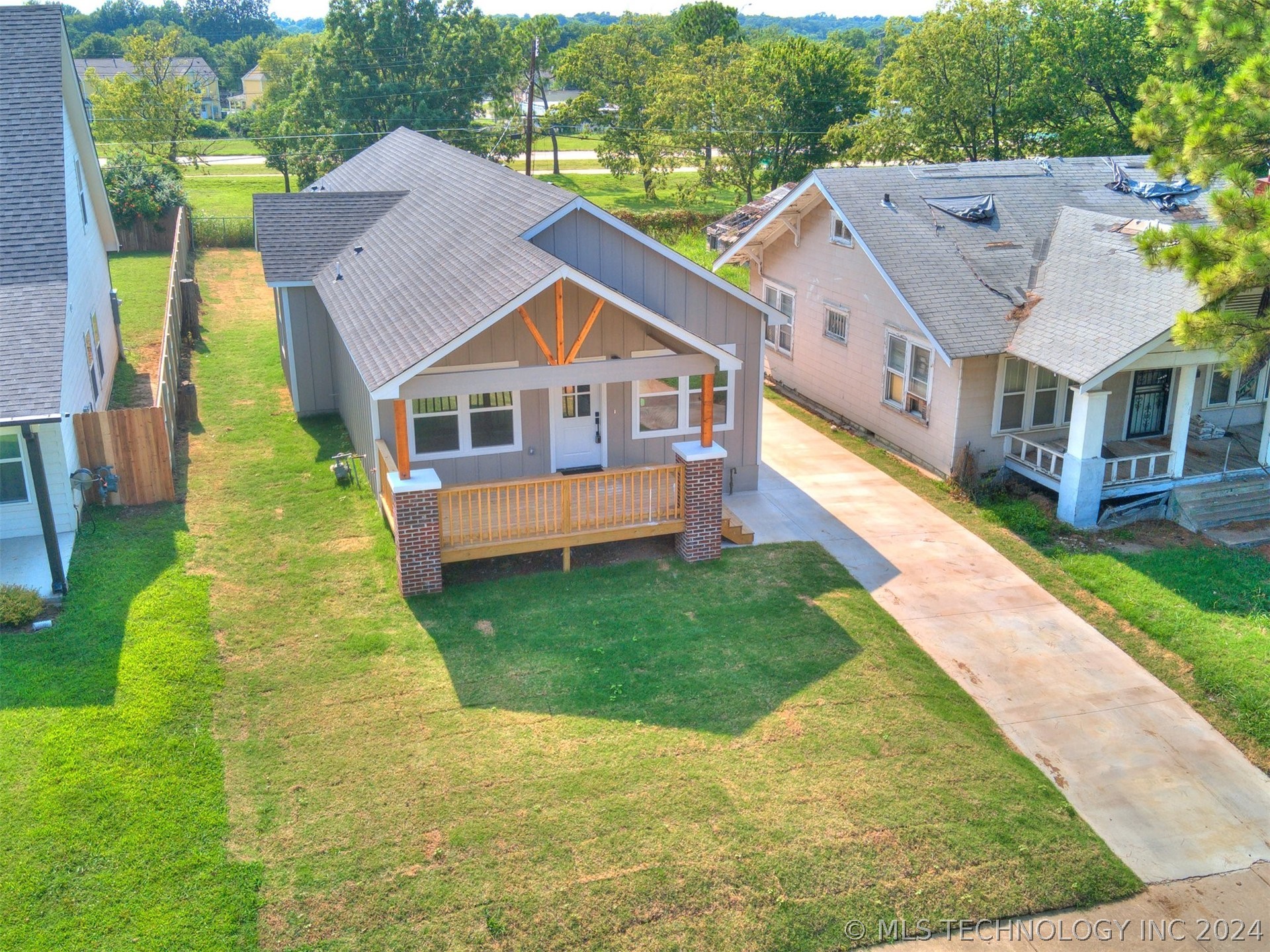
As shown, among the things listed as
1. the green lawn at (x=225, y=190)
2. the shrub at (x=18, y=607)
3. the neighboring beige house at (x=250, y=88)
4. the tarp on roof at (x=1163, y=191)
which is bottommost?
the shrub at (x=18, y=607)

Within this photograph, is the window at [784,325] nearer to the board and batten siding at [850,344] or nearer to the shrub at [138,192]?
the board and batten siding at [850,344]

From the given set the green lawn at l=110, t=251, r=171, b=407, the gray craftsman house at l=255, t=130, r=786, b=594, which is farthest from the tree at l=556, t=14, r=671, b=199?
the gray craftsman house at l=255, t=130, r=786, b=594

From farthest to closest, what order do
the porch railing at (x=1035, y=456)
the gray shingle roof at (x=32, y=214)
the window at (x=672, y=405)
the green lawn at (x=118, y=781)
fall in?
the porch railing at (x=1035, y=456) → the window at (x=672, y=405) → the gray shingle roof at (x=32, y=214) → the green lawn at (x=118, y=781)

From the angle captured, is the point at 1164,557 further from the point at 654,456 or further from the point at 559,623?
the point at 559,623

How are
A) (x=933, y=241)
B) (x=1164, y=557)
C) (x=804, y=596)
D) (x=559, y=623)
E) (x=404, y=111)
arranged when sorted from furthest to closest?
(x=404, y=111) < (x=933, y=241) < (x=1164, y=557) < (x=804, y=596) < (x=559, y=623)

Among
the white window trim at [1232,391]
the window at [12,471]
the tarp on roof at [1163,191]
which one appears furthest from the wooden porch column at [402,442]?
the tarp on roof at [1163,191]

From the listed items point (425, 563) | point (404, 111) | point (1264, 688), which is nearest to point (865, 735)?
point (1264, 688)
